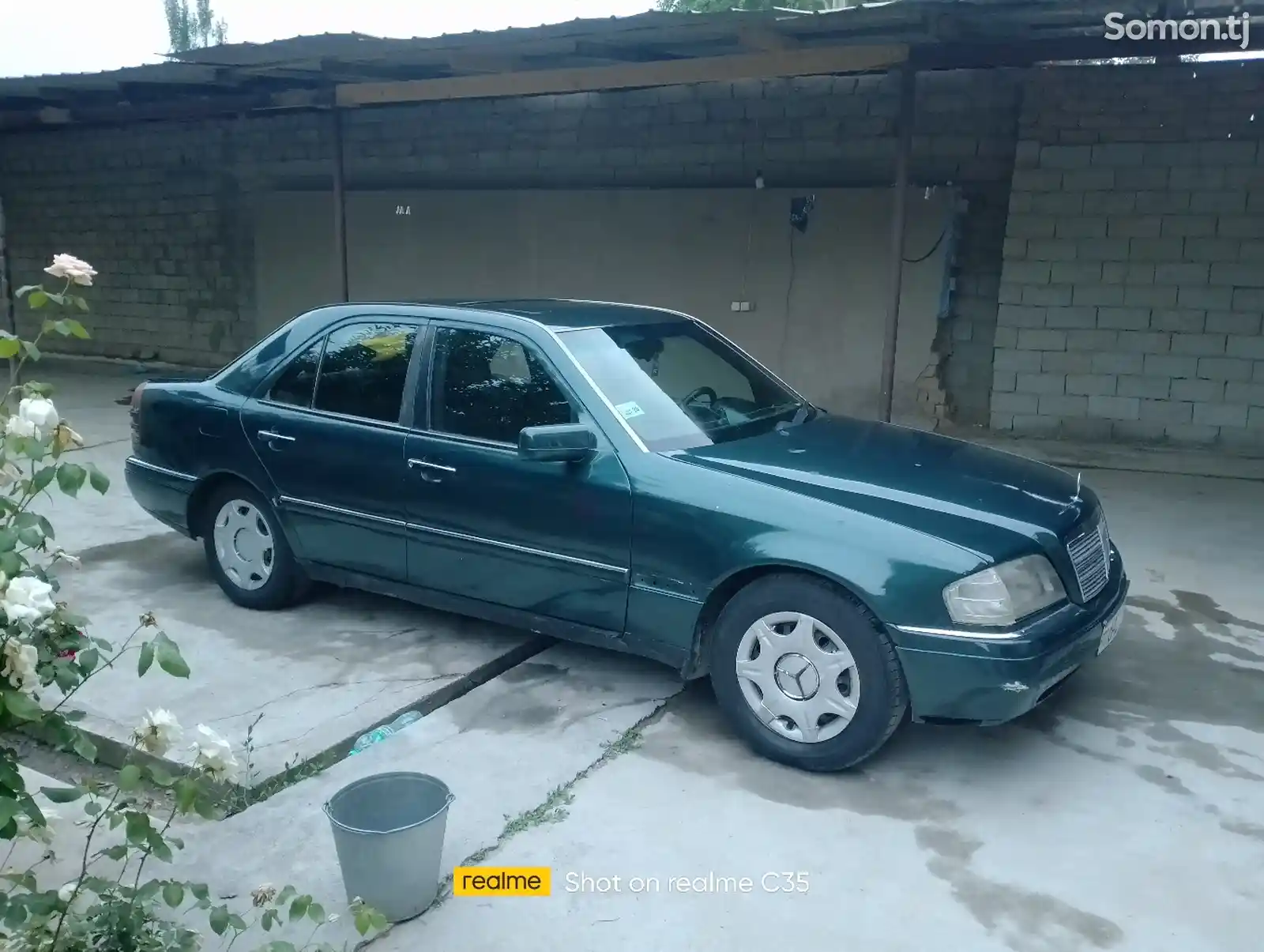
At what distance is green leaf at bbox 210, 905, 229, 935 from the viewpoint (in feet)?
7.13

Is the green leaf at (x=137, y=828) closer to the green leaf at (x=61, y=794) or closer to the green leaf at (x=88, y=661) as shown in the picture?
the green leaf at (x=61, y=794)

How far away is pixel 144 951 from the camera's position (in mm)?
2209

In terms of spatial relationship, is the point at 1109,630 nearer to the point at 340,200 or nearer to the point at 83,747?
the point at 83,747

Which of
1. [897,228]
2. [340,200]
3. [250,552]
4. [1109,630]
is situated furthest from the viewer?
[340,200]

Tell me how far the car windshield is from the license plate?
1.51 metres

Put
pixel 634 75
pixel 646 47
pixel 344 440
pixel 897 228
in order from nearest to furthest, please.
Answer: pixel 344 440 → pixel 646 47 → pixel 897 228 → pixel 634 75

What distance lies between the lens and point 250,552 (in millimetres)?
5223

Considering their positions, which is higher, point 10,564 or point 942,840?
point 10,564

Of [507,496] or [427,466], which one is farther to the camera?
[427,466]

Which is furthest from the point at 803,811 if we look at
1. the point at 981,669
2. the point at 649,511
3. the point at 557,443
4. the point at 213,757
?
the point at 213,757

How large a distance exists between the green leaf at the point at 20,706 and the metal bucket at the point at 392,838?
41.1 inches

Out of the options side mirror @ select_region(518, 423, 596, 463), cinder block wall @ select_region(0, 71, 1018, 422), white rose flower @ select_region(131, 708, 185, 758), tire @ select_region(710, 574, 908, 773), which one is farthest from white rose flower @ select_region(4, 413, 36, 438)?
cinder block wall @ select_region(0, 71, 1018, 422)

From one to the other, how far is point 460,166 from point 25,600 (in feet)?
32.7

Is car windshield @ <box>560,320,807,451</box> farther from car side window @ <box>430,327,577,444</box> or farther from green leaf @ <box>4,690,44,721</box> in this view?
green leaf @ <box>4,690,44,721</box>
